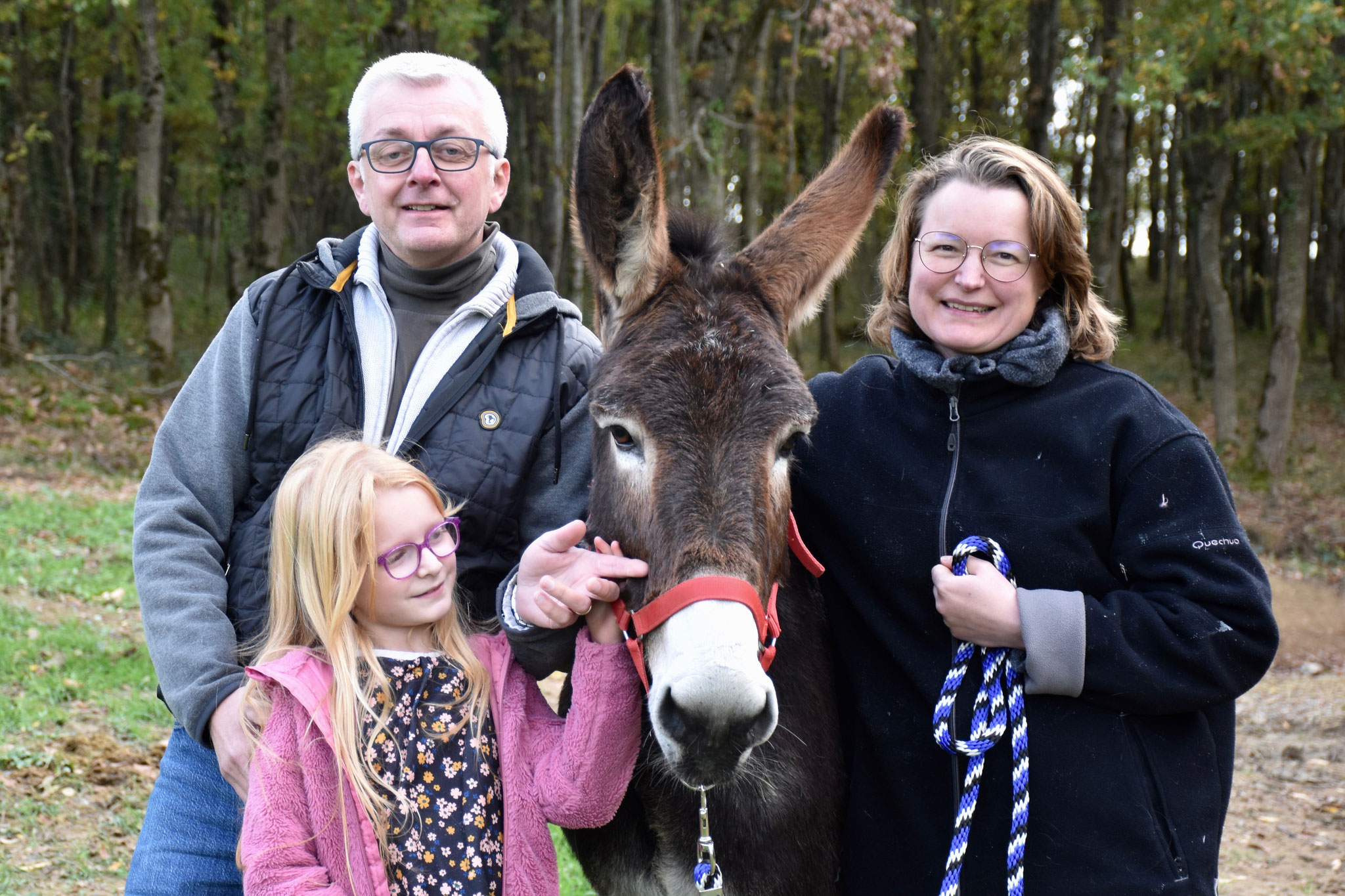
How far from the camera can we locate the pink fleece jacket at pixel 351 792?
2.15 meters

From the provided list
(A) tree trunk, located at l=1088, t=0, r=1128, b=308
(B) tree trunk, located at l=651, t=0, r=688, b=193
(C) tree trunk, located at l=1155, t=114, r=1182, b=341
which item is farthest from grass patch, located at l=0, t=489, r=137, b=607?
(C) tree trunk, located at l=1155, t=114, r=1182, b=341

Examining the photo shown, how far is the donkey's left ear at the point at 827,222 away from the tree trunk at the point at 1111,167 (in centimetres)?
1315

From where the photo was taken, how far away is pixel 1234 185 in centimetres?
2658

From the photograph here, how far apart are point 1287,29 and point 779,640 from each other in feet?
43.0

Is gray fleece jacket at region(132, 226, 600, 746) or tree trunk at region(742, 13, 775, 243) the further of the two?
tree trunk at region(742, 13, 775, 243)

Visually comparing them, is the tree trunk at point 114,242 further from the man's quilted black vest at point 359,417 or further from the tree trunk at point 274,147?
the man's quilted black vest at point 359,417

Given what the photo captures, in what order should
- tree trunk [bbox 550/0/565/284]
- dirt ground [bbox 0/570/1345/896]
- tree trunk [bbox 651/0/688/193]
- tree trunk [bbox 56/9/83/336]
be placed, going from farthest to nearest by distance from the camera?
tree trunk [bbox 56/9/83/336], tree trunk [bbox 550/0/565/284], tree trunk [bbox 651/0/688/193], dirt ground [bbox 0/570/1345/896]

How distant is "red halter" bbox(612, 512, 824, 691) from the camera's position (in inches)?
76.7

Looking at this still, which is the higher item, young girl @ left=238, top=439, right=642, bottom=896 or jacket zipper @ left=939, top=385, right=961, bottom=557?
jacket zipper @ left=939, top=385, right=961, bottom=557

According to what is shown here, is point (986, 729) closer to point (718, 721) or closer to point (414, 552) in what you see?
point (718, 721)

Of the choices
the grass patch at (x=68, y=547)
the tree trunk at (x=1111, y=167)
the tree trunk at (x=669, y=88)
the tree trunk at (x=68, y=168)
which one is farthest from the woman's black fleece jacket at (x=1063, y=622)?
the tree trunk at (x=68, y=168)

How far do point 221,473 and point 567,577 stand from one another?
1.11m

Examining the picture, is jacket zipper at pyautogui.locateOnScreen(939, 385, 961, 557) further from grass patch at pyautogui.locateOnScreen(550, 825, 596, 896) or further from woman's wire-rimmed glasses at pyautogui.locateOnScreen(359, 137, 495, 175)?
grass patch at pyautogui.locateOnScreen(550, 825, 596, 896)

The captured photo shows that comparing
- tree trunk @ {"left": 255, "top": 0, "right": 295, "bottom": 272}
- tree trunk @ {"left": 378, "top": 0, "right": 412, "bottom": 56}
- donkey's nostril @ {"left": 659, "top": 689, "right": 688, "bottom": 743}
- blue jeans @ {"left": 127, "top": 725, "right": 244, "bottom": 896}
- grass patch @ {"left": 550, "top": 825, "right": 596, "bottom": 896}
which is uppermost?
tree trunk @ {"left": 378, "top": 0, "right": 412, "bottom": 56}
